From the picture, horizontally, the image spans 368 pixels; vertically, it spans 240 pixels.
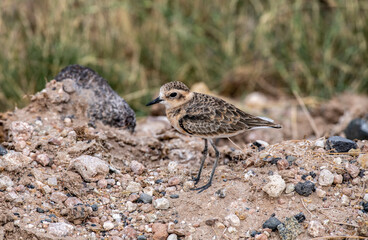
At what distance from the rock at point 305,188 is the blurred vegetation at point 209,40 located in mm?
3767

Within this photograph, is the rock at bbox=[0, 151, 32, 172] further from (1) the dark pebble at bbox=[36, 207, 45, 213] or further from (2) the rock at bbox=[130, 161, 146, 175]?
(2) the rock at bbox=[130, 161, 146, 175]

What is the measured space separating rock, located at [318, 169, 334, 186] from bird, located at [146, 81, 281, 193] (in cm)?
67

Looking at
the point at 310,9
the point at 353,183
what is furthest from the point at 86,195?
the point at 310,9

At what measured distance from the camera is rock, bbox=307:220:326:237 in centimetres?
354

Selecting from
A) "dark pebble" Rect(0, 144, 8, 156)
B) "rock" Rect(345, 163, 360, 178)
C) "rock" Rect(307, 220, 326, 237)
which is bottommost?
"rock" Rect(307, 220, 326, 237)

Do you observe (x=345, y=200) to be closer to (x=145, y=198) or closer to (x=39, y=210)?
(x=145, y=198)

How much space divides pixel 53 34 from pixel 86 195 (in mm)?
4025

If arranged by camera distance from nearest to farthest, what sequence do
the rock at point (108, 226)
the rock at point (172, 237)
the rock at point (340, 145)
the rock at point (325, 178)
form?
the rock at point (172, 237) → the rock at point (108, 226) → the rock at point (325, 178) → the rock at point (340, 145)

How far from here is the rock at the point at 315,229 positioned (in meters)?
3.54

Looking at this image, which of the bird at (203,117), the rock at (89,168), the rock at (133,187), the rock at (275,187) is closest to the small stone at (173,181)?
the bird at (203,117)

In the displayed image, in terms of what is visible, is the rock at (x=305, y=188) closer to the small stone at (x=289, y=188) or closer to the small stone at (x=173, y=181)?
the small stone at (x=289, y=188)

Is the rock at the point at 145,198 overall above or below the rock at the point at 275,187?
below

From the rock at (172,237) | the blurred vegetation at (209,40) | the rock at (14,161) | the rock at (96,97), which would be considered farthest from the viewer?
the blurred vegetation at (209,40)

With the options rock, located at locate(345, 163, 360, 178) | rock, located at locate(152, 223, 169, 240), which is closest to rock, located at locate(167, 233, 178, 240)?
rock, located at locate(152, 223, 169, 240)
